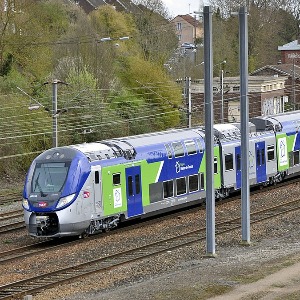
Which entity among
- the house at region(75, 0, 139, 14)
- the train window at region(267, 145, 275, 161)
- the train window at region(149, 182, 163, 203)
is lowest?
the train window at region(149, 182, 163, 203)

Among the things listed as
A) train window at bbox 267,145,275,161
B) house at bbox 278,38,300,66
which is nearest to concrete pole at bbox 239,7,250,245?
train window at bbox 267,145,275,161

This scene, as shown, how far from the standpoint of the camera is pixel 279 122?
3900 cm

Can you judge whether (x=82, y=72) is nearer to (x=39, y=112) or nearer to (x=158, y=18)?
(x=39, y=112)

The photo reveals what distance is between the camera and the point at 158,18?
85.2m

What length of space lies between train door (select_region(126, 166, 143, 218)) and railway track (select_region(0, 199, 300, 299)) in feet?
7.04

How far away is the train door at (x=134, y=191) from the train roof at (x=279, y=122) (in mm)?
10385

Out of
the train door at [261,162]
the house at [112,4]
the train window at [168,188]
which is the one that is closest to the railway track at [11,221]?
the train window at [168,188]

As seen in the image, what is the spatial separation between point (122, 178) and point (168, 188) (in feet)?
10.0

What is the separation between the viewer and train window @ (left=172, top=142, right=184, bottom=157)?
30.8 metres

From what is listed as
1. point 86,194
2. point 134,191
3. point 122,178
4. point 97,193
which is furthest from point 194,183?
point 86,194

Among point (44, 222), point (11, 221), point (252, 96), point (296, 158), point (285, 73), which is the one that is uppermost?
point (285, 73)

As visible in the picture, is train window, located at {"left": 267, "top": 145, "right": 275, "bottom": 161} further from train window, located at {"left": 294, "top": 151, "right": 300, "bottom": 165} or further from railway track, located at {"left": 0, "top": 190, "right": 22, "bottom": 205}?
railway track, located at {"left": 0, "top": 190, "right": 22, "bottom": 205}

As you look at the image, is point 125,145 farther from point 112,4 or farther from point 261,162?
point 112,4

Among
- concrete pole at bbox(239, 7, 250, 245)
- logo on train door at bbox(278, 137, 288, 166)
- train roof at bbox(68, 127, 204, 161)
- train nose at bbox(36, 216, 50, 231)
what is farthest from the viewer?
logo on train door at bbox(278, 137, 288, 166)
